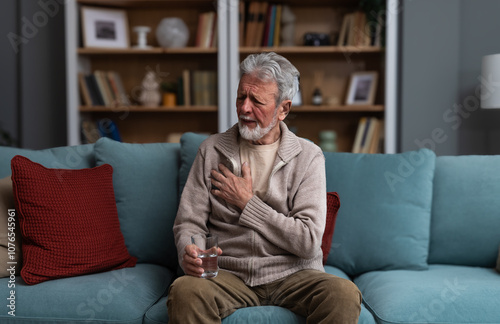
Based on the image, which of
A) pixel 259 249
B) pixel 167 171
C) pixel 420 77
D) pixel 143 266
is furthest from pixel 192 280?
pixel 420 77

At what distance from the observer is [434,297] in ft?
5.83

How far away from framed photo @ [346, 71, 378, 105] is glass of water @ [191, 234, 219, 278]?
8.81 feet

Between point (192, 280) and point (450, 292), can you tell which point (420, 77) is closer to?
point (450, 292)

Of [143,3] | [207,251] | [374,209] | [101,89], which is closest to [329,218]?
[374,209]

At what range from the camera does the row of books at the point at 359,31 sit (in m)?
3.98

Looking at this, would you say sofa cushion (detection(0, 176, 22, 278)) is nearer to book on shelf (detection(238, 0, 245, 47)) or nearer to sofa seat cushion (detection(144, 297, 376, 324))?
sofa seat cushion (detection(144, 297, 376, 324))

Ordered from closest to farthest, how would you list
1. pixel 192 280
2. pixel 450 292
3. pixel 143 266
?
pixel 192 280, pixel 450 292, pixel 143 266

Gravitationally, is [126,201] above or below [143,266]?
above

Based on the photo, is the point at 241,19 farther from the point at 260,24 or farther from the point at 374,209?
the point at 374,209

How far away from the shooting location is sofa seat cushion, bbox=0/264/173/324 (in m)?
1.74

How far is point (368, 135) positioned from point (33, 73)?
2.53 meters

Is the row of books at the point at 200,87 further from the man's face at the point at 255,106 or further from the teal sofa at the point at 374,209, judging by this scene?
the man's face at the point at 255,106

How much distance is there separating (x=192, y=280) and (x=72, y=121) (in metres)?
2.72

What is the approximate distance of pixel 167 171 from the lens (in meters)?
2.24
